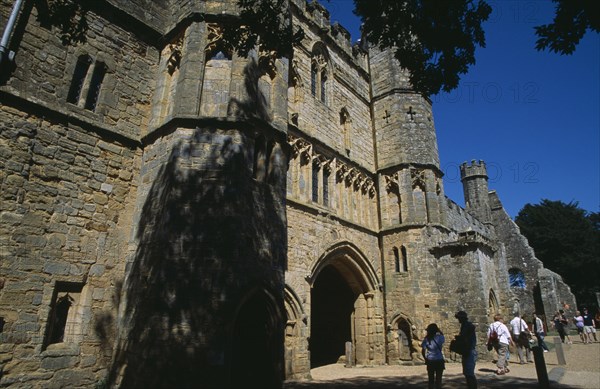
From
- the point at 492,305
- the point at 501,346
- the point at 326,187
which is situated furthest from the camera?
the point at 492,305

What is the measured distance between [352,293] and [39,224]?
10.1 meters

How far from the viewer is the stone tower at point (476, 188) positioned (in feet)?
96.9

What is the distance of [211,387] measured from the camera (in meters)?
5.30

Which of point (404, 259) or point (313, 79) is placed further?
point (404, 259)

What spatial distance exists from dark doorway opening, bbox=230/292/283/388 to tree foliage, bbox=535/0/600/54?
548 centimetres

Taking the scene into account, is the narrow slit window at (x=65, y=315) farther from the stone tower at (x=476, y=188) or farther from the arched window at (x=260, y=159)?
the stone tower at (x=476, y=188)

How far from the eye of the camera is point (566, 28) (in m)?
4.57

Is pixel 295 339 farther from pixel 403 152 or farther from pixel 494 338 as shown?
pixel 403 152

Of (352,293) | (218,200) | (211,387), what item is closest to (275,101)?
(218,200)

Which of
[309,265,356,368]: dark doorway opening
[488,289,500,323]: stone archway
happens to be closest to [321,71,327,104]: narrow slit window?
[309,265,356,368]: dark doorway opening

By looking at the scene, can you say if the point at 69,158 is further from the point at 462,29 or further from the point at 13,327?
the point at 462,29

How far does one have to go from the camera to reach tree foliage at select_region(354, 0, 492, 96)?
527 centimetres

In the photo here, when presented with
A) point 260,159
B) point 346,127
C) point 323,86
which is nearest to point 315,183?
point 346,127

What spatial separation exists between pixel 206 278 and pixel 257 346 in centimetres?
154
